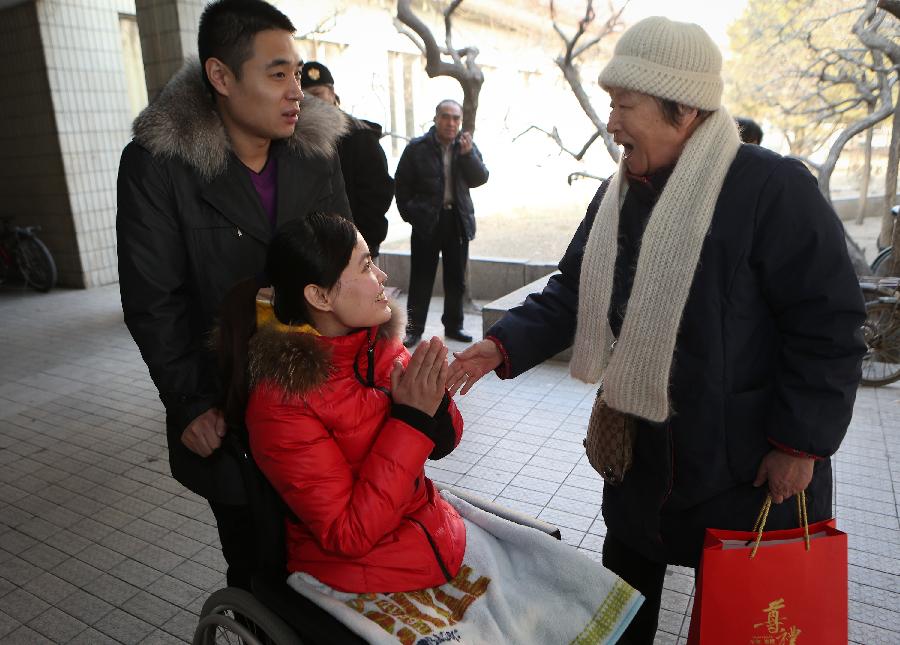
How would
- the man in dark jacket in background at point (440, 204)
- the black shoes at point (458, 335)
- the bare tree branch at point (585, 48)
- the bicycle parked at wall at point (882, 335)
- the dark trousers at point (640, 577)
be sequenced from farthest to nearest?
1. the bare tree branch at point (585, 48)
2. the black shoes at point (458, 335)
3. the man in dark jacket in background at point (440, 204)
4. the bicycle parked at wall at point (882, 335)
5. the dark trousers at point (640, 577)

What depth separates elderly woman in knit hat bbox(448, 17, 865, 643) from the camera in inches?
52.9

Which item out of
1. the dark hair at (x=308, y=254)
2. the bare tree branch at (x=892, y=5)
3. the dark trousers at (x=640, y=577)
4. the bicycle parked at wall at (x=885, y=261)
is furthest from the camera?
the bicycle parked at wall at (x=885, y=261)

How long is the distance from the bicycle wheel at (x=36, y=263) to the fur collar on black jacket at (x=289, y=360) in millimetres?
7534

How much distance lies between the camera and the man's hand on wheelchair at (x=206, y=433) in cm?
164

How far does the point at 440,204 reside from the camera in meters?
5.46

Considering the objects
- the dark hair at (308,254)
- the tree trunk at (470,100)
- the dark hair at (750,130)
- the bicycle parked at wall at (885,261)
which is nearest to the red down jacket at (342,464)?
the dark hair at (308,254)

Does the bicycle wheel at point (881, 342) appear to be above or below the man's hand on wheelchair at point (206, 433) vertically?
below

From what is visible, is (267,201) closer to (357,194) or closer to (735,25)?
(357,194)

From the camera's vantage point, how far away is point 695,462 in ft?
4.87

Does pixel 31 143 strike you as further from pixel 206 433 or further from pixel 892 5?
pixel 892 5

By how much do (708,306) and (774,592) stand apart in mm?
605

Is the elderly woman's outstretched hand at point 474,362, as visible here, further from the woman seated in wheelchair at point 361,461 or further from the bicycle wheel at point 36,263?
the bicycle wheel at point 36,263

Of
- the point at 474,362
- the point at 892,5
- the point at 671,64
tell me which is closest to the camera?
the point at 671,64

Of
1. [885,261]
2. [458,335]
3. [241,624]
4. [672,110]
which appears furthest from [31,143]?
[885,261]
